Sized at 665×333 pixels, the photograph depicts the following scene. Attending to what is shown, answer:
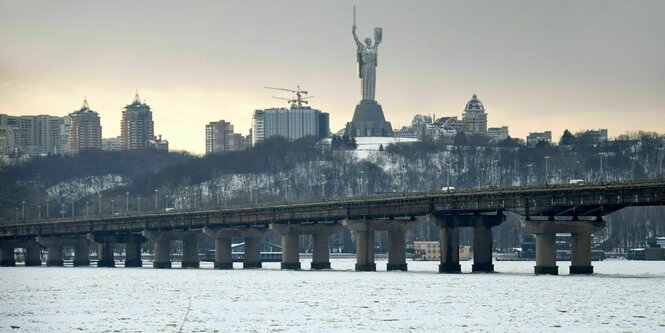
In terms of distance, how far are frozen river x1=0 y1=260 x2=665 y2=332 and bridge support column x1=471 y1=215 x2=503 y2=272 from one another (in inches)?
722

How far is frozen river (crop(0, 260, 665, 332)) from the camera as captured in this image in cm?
8909

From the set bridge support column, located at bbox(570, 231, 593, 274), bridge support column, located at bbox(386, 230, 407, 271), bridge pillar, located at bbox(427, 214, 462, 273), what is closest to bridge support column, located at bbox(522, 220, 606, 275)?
bridge support column, located at bbox(570, 231, 593, 274)

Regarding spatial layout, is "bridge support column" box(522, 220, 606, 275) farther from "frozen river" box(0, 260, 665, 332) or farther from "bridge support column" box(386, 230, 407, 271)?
"bridge support column" box(386, 230, 407, 271)

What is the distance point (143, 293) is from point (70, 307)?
21.8 m

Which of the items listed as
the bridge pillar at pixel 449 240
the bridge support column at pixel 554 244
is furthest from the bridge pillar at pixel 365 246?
the bridge support column at pixel 554 244

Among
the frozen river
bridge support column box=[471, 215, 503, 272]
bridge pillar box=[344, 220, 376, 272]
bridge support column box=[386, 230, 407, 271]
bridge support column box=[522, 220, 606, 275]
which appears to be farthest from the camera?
bridge support column box=[386, 230, 407, 271]

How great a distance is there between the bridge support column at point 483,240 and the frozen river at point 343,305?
18.3 metres

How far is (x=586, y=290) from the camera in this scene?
125875mm

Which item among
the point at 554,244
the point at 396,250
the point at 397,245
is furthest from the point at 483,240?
the point at 396,250

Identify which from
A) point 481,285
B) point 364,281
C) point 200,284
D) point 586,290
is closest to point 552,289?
point 586,290

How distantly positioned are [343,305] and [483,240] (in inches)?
2804

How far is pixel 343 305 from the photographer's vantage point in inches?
4215

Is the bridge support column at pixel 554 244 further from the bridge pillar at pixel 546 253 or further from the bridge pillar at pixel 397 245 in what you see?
the bridge pillar at pixel 397 245

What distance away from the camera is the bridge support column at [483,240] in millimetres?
176250
